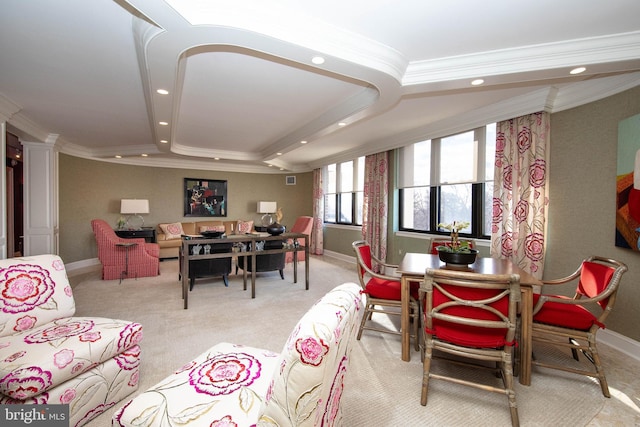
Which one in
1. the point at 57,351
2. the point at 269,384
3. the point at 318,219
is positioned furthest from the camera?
the point at 318,219

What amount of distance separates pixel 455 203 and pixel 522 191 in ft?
3.61

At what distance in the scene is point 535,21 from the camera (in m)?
1.97

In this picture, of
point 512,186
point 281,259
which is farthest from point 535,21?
point 281,259

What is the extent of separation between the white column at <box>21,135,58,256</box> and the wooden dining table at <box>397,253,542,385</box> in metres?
5.62

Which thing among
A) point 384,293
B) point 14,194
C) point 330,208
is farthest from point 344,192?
point 14,194

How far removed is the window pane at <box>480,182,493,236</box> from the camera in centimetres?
392

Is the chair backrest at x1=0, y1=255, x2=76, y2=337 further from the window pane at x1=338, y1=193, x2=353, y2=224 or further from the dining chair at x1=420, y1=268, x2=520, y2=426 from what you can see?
the window pane at x1=338, y1=193, x2=353, y2=224

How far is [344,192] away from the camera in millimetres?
6941

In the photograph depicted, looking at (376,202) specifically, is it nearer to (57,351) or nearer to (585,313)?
(585,313)

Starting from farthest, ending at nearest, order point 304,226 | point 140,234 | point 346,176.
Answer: point 346,176
point 140,234
point 304,226

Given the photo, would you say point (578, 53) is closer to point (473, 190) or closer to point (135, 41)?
point (473, 190)

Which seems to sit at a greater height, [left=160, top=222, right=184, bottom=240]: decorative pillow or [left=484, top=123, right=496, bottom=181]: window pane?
[left=484, top=123, right=496, bottom=181]: window pane

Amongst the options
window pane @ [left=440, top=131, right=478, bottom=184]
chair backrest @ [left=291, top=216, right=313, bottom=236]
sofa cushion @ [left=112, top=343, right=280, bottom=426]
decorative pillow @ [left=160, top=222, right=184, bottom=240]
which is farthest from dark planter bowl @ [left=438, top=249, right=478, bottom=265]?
decorative pillow @ [left=160, top=222, right=184, bottom=240]

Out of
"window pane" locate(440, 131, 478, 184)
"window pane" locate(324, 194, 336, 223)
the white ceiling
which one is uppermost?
the white ceiling
